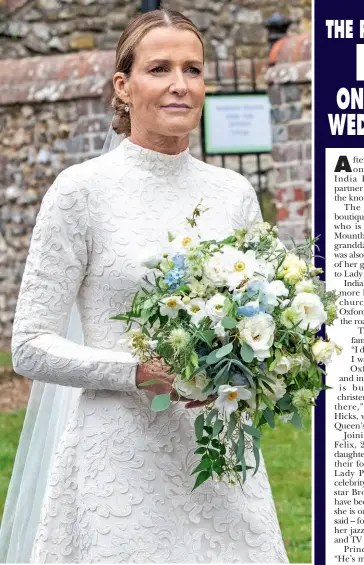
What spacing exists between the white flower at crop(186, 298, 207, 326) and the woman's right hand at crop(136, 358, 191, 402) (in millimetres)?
152

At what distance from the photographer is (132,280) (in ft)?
11.5

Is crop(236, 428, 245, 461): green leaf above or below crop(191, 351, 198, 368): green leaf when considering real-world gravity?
below

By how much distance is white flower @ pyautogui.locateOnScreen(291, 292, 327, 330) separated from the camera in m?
3.30

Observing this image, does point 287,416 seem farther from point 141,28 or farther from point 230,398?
point 141,28

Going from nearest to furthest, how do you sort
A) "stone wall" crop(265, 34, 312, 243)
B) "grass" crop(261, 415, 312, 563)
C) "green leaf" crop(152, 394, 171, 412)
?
1. "green leaf" crop(152, 394, 171, 412)
2. "grass" crop(261, 415, 312, 563)
3. "stone wall" crop(265, 34, 312, 243)

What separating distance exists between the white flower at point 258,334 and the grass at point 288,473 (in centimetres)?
332

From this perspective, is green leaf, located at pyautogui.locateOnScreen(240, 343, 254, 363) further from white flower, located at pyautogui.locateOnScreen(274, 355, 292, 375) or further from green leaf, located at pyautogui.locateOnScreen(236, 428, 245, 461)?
green leaf, located at pyautogui.locateOnScreen(236, 428, 245, 461)

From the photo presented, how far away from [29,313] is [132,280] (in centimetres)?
26

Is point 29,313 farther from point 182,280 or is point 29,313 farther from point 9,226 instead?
point 9,226

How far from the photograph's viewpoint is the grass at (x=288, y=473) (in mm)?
6777

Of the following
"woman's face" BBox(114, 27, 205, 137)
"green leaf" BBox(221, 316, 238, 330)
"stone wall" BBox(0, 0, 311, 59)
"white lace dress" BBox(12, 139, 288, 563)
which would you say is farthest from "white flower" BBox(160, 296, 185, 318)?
"stone wall" BBox(0, 0, 311, 59)

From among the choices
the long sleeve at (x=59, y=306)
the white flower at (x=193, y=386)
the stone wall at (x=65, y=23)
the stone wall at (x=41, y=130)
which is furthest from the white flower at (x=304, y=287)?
the stone wall at (x=65, y=23)

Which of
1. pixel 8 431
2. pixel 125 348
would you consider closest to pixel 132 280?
pixel 125 348

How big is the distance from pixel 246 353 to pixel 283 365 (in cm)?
10
